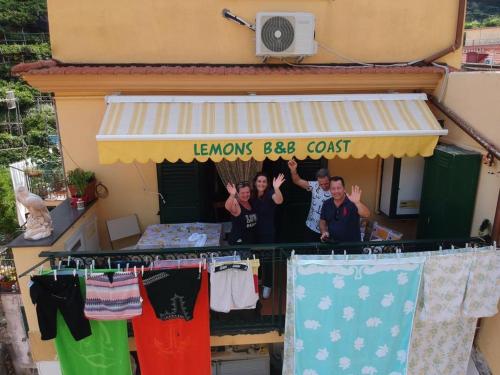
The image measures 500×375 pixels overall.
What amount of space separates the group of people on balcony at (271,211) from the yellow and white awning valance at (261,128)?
59cm

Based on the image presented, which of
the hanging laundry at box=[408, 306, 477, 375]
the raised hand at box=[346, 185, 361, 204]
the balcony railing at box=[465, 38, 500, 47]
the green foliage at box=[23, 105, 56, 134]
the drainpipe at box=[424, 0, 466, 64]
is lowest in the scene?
the green foliage at box=[23, 105, 56, 134]

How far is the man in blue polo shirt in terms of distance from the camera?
6680 millimetres

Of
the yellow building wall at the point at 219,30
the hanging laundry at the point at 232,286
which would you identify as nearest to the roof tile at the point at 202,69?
the yellow building wall at the point at 219,30

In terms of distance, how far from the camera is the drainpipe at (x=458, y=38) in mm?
8227

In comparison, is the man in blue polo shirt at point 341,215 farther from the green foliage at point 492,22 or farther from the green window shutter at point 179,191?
the green foliage at point 492,22

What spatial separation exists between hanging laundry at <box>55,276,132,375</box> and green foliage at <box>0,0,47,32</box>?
165 ft

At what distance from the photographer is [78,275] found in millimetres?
5938

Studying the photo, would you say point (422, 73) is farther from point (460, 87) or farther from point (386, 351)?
point (386, 351)

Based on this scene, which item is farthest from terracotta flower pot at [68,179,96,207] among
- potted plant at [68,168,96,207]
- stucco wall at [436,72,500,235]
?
stucco wall at [436,72,500,235]

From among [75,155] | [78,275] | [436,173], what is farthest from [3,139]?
[436,173]

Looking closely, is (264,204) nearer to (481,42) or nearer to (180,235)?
(180,235)

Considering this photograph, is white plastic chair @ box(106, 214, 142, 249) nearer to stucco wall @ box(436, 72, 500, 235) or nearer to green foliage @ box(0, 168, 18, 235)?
stucco wall @ box(436, 72, 500, 235)

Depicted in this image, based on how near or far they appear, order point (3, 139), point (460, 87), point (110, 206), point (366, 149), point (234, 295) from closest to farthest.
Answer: point (234, 295), point (366, 149), point (460, 87), point (110, 206), point (3, 139)

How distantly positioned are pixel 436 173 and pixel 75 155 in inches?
302
